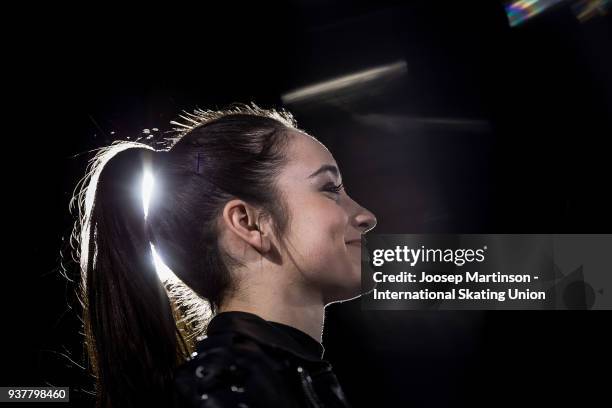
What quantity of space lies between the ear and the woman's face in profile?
0.04m

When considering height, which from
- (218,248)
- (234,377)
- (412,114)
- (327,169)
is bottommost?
(234,377)

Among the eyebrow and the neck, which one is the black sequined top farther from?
the eyebrow

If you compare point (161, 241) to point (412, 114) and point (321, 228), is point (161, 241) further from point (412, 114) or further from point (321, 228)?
point (412, 114)

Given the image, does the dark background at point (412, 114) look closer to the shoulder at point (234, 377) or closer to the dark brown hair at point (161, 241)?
the dark brown hair at point (161, 241)

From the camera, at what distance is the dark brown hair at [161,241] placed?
96 centimetres

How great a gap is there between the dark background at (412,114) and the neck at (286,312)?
895 millimetres

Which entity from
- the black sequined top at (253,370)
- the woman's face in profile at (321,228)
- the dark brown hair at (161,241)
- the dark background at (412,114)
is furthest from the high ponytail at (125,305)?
the dark background at (412,114)

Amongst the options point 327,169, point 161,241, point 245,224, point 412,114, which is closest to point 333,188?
point 327,169

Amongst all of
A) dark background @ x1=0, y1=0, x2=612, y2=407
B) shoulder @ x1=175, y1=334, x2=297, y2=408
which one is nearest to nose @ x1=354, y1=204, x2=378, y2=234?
shoulder @ x1=175, y1=334, x2=297, y2=408

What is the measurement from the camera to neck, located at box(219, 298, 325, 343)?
0.94m

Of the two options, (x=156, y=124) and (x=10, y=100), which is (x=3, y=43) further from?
(x=156, y=124)

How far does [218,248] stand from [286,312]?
0.14m

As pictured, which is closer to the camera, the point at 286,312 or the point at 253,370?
the point at 253,370

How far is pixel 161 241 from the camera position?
3.30ft
